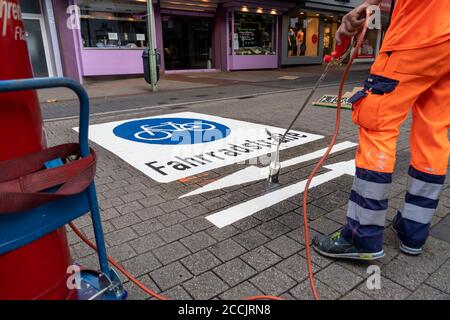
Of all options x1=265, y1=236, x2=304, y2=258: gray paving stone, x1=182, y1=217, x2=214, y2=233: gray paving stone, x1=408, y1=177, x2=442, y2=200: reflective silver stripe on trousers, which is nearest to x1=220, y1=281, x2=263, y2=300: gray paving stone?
x1=265, y1=236, x2=304, y2=258: gray paving stone

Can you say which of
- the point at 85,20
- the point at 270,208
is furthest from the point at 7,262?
the point at 85,20

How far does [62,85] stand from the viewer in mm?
1318

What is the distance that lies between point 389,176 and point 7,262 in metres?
1.93

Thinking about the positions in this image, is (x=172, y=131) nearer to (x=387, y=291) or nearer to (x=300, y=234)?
(x=300, y=234)

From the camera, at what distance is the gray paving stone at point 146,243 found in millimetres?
2430

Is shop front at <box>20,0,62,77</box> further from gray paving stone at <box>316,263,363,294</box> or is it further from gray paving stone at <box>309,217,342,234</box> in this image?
gray paving stone at <box>316,263,363,294</box>

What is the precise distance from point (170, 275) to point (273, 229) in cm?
89

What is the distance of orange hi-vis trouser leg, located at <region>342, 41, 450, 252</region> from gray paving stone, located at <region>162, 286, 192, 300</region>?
1.06 meters

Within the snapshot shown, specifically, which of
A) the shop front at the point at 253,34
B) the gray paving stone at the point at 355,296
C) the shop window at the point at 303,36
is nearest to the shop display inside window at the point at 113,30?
the shop front at the point at 253,34

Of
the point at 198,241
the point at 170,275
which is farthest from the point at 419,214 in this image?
the point at 170,275

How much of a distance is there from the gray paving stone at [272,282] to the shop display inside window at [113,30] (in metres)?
14.5

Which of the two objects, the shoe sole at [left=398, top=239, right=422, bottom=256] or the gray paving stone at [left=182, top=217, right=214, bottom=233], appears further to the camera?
the gray paving stone at [left=182, top=217, right=214, bottom=233]

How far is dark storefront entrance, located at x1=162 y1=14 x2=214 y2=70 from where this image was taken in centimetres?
1717
